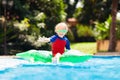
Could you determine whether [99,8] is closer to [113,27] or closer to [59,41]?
[113,27]

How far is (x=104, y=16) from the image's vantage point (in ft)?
65.1

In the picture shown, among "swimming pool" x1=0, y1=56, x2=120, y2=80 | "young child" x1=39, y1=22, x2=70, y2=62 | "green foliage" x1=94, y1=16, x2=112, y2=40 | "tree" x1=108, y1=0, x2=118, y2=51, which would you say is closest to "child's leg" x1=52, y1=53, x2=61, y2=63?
"young child" x1=39, y1=22, x2=70, y2=62

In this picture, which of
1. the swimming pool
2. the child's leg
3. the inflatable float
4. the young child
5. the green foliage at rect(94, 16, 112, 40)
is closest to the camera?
the swimming pool

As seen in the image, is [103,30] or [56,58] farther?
[103,30]

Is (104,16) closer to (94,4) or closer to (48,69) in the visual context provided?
(94,4)

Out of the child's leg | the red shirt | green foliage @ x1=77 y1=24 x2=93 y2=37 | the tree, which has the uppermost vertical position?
green foliage @ x1=77 y1=24 x2=93 y2=37

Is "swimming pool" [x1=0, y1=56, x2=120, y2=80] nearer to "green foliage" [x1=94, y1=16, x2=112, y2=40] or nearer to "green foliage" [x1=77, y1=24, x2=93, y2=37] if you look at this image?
"green foliage" [x1=94, y1=16, x2=112, y2=40]

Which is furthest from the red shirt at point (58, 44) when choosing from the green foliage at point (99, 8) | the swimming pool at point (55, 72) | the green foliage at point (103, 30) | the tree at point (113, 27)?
the green foliage at point (99, 8)

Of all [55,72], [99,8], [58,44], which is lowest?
[55,72]

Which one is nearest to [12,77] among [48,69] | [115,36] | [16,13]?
[48,69]

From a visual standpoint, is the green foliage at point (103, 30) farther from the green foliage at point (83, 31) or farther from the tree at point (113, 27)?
the green foliage at point (83, 31)

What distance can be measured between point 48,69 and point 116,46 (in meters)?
9.77

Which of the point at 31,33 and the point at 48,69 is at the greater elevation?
the point at 31,33

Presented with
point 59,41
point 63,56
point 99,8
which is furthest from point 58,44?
point 99,8
